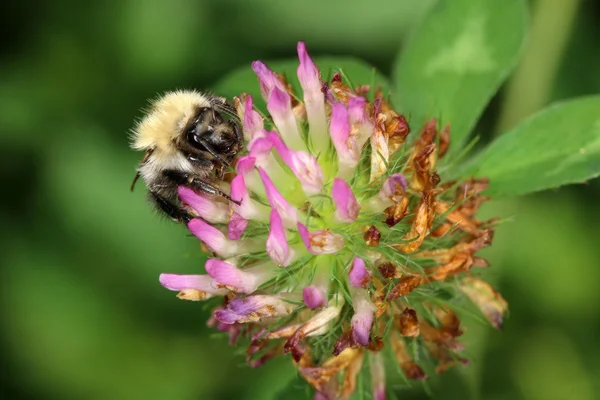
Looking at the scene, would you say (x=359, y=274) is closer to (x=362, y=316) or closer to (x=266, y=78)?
(x=362, y=316)

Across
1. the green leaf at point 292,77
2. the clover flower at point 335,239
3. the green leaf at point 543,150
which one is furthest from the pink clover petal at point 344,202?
the green leaf at point 292,77

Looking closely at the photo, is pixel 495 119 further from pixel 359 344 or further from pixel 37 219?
pixel 37 219

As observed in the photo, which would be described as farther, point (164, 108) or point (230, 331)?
point (230, 331)

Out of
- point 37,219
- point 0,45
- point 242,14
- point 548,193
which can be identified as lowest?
point 548,193

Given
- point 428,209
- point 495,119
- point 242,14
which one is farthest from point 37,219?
point 428,209

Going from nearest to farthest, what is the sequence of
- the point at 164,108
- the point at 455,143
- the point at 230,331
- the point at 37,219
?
the point at 164,108 → the point at 230,331 → the point at 455,143 → the point at 37,219

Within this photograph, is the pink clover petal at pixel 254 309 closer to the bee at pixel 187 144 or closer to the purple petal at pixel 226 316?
the purple petal at pixel 226 316
